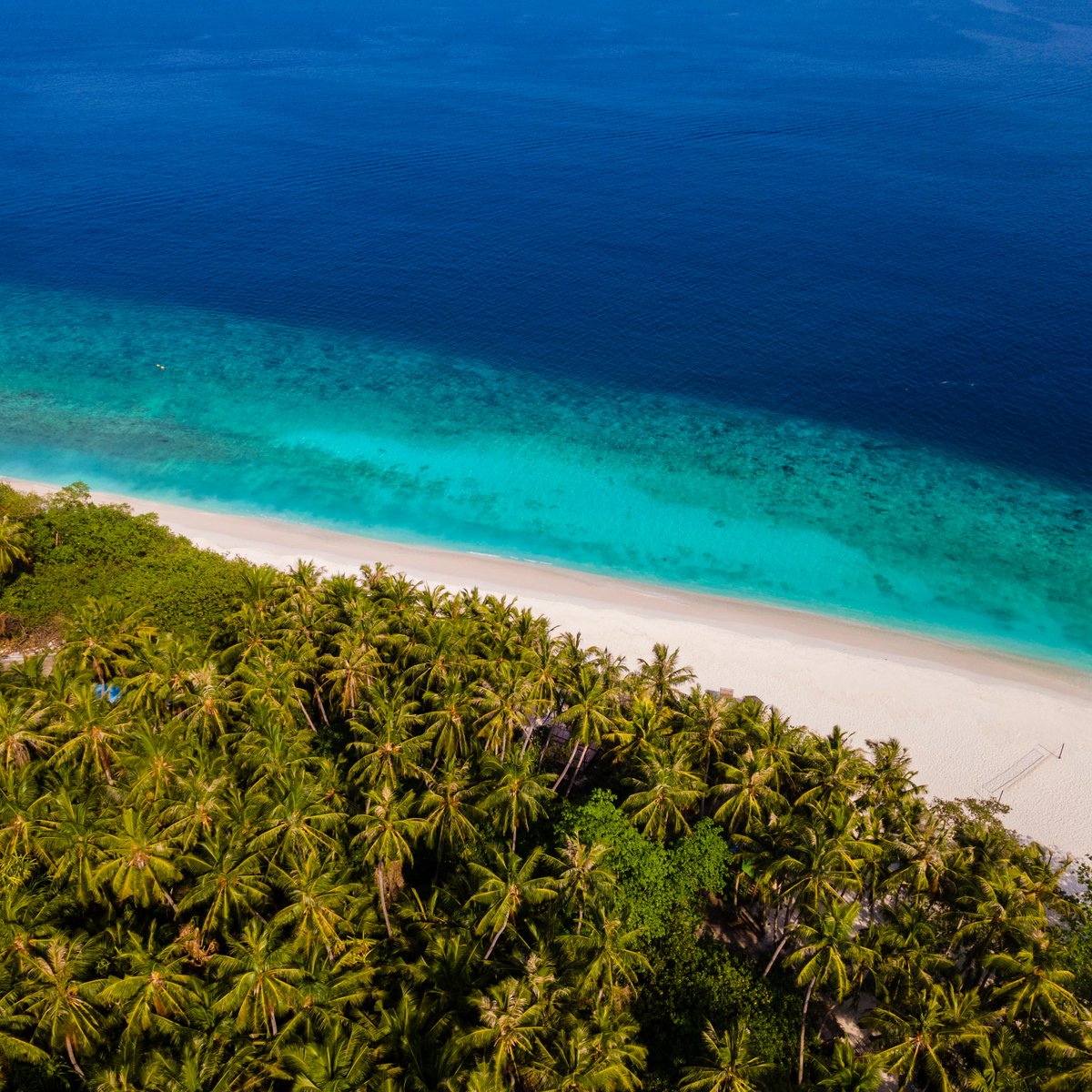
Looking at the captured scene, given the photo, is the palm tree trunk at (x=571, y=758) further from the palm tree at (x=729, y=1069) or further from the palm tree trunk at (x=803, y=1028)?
the palm tree trunk at (x=803, y=1028)

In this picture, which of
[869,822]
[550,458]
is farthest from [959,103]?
[869,822]

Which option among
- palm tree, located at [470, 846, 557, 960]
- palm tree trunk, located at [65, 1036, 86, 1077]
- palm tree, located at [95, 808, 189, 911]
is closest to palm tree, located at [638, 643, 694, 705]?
palm tree, located at [470, 846, 557, 960]

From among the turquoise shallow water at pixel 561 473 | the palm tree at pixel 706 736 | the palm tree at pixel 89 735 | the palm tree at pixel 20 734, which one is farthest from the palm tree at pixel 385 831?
the turquoise shallow water at pixel 561 473

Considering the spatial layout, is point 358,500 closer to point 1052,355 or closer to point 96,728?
point 96,728

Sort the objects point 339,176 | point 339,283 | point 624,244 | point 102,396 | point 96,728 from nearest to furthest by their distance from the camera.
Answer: point 96,728, point 102,396, point 339,283, point 624,244, point 339,176

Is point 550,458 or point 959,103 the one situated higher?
point 959,103

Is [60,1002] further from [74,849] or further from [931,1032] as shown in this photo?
[931,1032]

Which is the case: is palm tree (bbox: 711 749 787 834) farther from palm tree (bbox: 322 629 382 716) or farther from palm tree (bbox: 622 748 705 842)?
palm tree (bbox: 322 629 382 716)

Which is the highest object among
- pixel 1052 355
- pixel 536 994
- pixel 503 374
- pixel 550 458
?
pixel 1052 355
